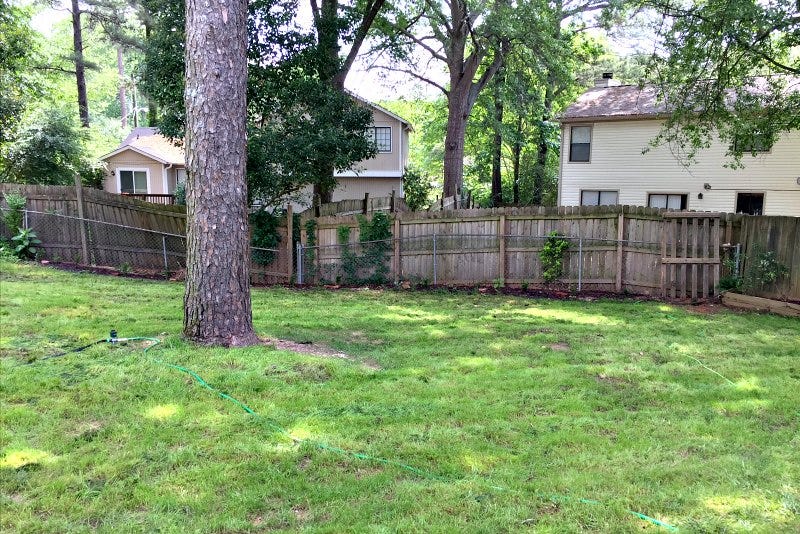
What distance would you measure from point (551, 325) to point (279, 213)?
22.4 feet

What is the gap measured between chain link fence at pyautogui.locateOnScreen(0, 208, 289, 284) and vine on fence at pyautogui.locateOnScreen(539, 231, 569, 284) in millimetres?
5385

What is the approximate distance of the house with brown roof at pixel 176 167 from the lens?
76.6ft

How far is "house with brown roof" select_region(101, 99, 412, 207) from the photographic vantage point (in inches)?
920

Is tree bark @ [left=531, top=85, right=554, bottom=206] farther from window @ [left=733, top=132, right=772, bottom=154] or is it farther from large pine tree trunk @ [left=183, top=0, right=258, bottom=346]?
large pine tree trunk @ [left=183, top=0, right=258, bottom=346]

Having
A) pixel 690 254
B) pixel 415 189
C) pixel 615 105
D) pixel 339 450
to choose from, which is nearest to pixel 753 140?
pixel 690 254

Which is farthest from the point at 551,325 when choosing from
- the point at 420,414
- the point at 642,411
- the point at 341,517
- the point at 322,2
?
the point at 322,2

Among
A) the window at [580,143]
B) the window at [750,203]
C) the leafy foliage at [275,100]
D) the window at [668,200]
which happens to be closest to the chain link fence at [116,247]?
the leafy foliage at [275,100]

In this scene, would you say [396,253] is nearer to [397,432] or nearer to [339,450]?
[397,432]

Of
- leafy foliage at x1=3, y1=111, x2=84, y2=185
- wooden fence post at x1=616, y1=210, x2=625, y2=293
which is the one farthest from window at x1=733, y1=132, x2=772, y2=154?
leafy foliage at x1=3, y1=111, x2=84, y2=185

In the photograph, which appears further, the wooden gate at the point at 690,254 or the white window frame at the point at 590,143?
the white window frame at the point at 590,143

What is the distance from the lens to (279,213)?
1250 centimetres

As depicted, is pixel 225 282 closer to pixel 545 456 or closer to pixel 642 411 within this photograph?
pixel 545 456

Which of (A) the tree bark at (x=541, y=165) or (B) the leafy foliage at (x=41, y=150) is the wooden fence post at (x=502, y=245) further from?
(A) the tree bark at (x=541, y=165)

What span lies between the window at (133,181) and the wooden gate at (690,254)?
67.6 ft
